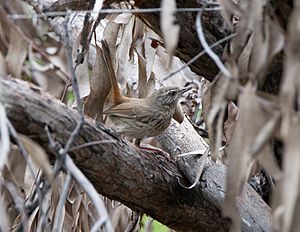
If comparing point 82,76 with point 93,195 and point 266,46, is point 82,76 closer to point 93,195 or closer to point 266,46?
point 93,195

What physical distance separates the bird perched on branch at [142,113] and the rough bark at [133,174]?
0.59 ft

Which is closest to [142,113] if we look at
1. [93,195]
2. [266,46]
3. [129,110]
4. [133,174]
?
[129,110]

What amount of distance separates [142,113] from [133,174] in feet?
2.81

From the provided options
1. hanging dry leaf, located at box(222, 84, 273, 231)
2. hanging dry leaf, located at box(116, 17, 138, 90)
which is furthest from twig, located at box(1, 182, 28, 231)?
hanging dry leaf, located at box(116, 17, 138, 90)

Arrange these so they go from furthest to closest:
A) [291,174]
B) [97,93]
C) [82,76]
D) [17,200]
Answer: [82,76]
[97,93]
[17,200]
[291,174]

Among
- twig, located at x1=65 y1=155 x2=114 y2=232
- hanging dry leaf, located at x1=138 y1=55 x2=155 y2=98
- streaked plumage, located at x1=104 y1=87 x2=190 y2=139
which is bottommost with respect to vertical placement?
streaked plumage, located at x1=104 y1=87 x2=190 y2=139

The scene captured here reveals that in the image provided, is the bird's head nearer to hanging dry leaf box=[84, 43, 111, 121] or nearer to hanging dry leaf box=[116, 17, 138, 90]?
hanging dry leaf box=[116, 17, 138, 90]

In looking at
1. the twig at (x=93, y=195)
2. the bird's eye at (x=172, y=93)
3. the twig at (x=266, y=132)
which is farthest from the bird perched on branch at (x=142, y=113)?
the twig at (x=266, y=132)

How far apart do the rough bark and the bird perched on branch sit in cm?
18

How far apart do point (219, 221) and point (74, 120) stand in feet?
2.95

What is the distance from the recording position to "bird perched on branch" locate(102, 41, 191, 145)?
10.5ft

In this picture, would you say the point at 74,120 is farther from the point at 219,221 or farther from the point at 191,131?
the point at 191,131

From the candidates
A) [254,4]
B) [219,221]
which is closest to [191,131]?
[219,221]

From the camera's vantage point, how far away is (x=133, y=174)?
252 cm
